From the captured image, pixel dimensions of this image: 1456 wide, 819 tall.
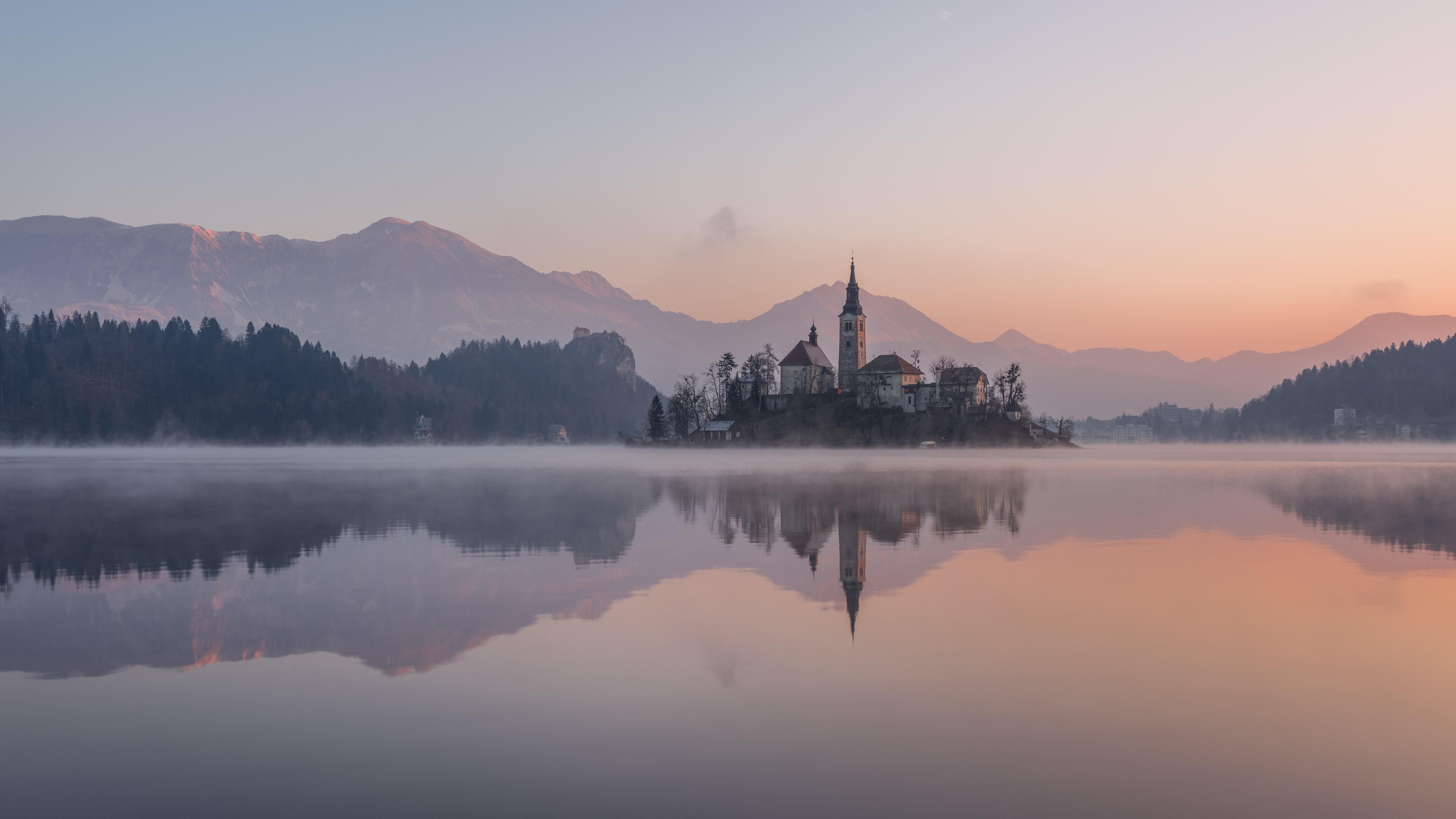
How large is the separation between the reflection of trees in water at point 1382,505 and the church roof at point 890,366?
112184 millimetres

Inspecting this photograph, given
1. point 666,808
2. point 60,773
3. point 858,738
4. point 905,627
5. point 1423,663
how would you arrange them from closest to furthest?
point 666,808, point 60,773, point 858,738, point 1423,663, point 905,627

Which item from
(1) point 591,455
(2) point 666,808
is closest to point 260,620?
(2) point 666,808

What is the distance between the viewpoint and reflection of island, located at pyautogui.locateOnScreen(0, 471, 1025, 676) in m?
18.6

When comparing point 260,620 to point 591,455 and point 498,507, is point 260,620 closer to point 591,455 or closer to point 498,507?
point 498,507

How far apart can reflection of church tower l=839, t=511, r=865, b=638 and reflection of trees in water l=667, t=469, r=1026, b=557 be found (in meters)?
0.65

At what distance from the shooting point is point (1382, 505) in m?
49.7

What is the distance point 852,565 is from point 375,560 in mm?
14852

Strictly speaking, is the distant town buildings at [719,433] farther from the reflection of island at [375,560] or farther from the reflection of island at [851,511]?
the reflection of island at [375,560]

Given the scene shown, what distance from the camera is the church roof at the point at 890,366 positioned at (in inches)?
7603

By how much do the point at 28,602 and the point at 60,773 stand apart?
544 inches

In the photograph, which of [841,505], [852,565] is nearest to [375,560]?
[852,565]

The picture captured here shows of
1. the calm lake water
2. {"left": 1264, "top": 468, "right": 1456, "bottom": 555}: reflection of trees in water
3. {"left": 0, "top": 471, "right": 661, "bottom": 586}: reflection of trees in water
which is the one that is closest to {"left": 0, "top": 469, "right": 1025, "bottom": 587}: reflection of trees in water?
{"left": 0, "top": 471, "right": 661, "bottom": 586}: reflection of trees in water

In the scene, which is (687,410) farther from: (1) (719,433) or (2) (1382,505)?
(2) (1382,505)

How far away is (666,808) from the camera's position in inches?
407
